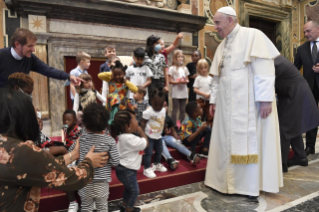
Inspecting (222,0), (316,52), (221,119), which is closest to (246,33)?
(221,119)

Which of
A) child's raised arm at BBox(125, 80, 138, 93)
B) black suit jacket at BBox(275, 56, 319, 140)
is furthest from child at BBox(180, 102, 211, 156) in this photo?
black suit jacket at BBox(275, 56, 319, 140)

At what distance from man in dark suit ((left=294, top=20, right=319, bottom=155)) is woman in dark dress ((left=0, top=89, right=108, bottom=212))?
425cm

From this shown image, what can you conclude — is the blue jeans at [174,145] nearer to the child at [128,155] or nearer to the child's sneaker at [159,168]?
the child's sneaker at [159,168]

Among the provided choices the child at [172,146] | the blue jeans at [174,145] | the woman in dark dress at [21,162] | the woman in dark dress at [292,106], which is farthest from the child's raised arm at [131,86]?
→ the woman in dark dress at [21,162]

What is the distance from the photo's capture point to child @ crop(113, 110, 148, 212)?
89.6 inches

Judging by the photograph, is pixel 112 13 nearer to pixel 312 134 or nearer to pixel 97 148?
pixel 97 148

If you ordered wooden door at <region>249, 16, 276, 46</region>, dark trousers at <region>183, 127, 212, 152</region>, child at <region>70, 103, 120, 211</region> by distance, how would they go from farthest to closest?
wooden door at <region>249, 16, 276, 46</region> → dark trousers at <region>183, 127, 212, 152</region> → child at <region>70, 103, 120, 211</region>

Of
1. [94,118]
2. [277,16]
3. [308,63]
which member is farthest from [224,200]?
[277,16]

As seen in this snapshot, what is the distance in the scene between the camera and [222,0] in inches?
331

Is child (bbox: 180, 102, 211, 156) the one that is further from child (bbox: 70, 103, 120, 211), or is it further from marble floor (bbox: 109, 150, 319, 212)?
child (bbox: 70, 103, 120, 211)

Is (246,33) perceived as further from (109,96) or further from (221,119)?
(109,96)

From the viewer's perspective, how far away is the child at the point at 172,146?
10.5 feet

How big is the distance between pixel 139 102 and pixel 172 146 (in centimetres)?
83

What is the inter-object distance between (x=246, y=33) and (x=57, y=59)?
4493 mm
